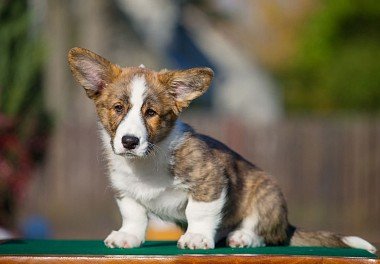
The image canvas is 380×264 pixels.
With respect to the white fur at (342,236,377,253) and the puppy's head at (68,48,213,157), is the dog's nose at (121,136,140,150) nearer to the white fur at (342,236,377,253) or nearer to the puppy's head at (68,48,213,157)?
the puppy's head at (68,48,213,157)

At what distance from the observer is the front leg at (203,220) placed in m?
7.16

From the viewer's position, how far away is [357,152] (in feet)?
79.6

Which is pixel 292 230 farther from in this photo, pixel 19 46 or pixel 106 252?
pixel 19 46

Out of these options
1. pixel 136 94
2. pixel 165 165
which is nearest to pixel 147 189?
pixel 165 165

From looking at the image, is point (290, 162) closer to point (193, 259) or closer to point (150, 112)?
point (150, 112)

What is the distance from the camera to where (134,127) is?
698 centimetres

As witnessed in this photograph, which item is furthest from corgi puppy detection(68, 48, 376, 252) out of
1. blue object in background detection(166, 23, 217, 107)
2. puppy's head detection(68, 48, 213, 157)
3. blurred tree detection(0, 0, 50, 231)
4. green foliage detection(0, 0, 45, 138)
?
blue object in background detection(166, 23, 217, 107)

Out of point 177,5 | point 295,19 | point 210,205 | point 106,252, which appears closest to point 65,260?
point 106,252

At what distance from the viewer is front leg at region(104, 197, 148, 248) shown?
712cm

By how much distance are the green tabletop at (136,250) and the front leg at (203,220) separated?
4.8 inches

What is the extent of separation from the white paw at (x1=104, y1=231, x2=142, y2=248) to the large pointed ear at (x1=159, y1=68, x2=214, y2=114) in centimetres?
106

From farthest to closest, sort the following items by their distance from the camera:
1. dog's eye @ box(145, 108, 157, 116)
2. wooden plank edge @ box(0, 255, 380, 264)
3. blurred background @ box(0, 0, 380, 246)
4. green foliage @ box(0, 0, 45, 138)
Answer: blurred background @ box(0, 0, 380, 246) → green foliage @ box(0, 0, 45, 138) → dog's eye @ box(145, 108, 157, 116) → wooden plank edge @ box(0, 255, 380, 264)

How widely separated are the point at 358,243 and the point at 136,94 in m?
2.08

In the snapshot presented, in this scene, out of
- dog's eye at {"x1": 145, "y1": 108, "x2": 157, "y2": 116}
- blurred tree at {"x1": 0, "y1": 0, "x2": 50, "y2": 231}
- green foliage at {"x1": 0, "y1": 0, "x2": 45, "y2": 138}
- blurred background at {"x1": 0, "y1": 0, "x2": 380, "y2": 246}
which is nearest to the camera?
dog's eye at {"x1": 145, "y1": 108, "x2": 157, "y2": 116}
